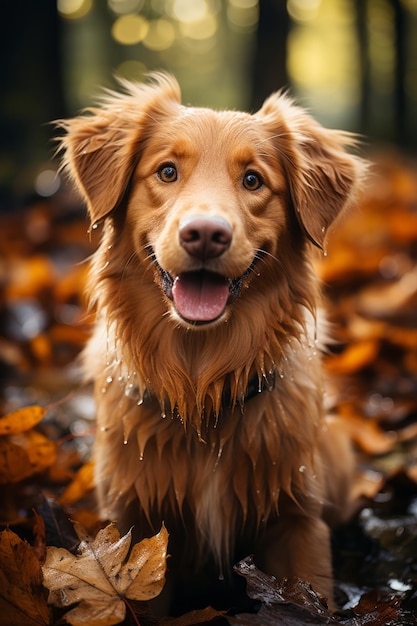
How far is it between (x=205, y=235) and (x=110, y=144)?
884mm

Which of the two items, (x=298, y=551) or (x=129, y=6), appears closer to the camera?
(x=298, y=551)

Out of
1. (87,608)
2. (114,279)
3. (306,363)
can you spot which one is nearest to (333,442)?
(306,363)

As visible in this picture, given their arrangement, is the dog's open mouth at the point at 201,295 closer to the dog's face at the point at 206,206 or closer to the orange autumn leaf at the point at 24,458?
the dog's face at the point at 206,206

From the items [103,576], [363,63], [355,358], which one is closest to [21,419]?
[103,576]

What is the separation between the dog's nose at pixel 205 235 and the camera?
2379 mm

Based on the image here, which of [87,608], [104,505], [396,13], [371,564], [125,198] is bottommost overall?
[371,564]

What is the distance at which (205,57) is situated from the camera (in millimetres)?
42406

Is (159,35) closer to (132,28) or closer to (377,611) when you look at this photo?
(132,28)

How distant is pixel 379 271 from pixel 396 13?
15.1 metres

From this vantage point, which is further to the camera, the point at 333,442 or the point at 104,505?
the point at 333,442

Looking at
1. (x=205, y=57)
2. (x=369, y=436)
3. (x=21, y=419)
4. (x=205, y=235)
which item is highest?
(x=205, y=57)

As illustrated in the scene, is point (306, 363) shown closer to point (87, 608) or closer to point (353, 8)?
point (87, 608)

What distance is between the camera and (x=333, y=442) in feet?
10.8

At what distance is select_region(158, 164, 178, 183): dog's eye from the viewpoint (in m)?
2.80
